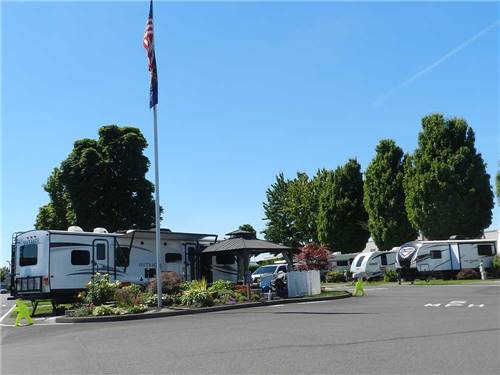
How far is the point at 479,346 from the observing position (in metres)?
9.59

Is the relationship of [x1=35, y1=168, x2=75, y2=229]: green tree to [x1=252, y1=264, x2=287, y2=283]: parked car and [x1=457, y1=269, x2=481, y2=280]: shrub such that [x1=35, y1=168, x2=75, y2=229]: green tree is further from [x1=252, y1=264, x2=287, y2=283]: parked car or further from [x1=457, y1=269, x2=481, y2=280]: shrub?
[x1=457, y1=269, x2=481, y2=280]: shrub

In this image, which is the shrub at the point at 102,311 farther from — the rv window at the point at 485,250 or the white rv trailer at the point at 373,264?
the rv window at the point at 485,250

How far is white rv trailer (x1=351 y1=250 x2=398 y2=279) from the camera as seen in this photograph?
141ft

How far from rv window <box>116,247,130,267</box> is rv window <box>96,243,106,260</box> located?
0.70 m

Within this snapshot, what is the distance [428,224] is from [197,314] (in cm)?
2887

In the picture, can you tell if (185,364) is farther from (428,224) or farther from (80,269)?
(428,224)

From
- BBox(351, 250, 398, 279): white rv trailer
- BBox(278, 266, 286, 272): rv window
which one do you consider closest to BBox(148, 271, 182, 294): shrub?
BBox(278, 266, 286, 272): rv window

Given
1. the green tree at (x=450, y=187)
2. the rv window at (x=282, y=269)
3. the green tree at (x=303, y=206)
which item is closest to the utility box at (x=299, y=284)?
the rv window at (x=282, y=269)

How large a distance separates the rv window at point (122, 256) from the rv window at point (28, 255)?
12.0 feet

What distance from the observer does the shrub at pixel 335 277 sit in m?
47.1

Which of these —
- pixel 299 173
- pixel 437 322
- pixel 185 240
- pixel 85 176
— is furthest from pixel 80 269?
pixel 299 173

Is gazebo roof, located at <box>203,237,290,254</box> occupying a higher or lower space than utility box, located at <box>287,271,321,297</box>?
higher

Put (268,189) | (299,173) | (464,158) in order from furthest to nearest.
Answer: (268,189), (299,173), (464,158)

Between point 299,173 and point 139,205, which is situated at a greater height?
point 299,173
